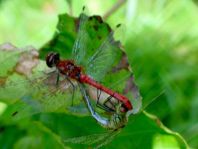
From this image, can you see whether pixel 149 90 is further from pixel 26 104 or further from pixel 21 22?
pixel 21 22

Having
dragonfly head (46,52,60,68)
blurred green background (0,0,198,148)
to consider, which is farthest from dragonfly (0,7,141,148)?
blurred green background (0,0,198,148)

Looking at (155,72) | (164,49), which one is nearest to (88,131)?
(155,72)

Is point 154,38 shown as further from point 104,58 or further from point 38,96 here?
point 38,96

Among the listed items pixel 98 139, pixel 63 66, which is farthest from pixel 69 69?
pixel 98 139

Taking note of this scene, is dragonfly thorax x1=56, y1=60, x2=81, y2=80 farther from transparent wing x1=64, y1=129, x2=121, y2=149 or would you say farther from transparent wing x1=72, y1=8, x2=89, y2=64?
transparent wing x1=64, y1=129, x2=121, y2=149

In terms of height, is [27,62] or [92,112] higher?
[27,62]

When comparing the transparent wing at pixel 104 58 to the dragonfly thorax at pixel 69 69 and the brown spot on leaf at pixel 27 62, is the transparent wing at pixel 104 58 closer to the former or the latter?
the dragonfly thorax at pixel 69 69
